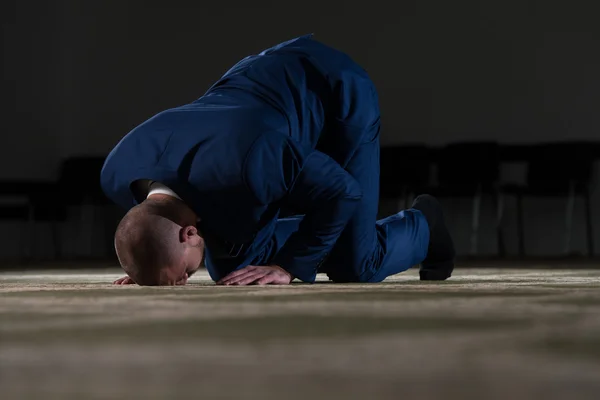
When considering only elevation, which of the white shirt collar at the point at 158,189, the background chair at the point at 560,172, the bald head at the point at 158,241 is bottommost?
the background chair at the point at 560,172

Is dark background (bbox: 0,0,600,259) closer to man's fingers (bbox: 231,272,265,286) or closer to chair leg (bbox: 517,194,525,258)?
chair leg (bbox: 517,194,525,258)

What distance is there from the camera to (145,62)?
25.1ft

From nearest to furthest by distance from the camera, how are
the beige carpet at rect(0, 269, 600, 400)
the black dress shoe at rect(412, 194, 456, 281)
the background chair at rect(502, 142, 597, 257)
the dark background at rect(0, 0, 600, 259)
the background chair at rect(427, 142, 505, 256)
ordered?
1. the beige carpet at rect(0, 269, 600, 400)
2. the black dress shoe at rect(412, 194, 456, 281)
3. the background chair at rect(502, 142, 597, 257)
4. the background chair at rect(427, 142, 505, 256)
5. the dark background at rect(0, 0, 600, 259)

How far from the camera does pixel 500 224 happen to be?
22.3 feet

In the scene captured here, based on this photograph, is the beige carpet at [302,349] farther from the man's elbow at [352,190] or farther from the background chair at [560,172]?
the background chair at [560,172]

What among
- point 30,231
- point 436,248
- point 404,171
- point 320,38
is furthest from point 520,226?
point 436,248

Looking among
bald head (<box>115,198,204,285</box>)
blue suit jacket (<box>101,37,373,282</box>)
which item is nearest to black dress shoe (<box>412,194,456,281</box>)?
blue suit jacket (<box>101,37,373,282</box>)

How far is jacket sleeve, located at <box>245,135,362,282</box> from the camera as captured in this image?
186 cm

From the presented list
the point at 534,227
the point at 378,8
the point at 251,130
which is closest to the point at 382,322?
the point at 251,130

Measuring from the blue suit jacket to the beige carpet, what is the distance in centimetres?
42

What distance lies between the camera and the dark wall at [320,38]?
275 inches

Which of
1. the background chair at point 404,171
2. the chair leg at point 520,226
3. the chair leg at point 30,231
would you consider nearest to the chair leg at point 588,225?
the chair leg at point 520,226

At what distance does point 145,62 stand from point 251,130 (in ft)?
19.7

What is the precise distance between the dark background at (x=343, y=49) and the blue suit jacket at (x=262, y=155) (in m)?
4.69
